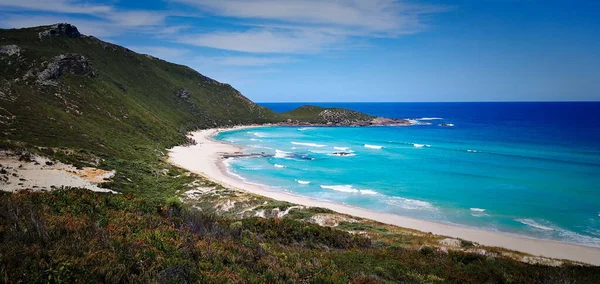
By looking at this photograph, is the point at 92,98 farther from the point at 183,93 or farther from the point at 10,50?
the point at 183,93

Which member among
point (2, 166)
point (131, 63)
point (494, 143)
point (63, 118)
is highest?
point (131, 63)

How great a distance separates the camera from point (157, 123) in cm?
8462

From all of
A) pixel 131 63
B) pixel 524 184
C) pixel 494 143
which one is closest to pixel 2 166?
pixel 524 184

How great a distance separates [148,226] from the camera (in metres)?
10.1

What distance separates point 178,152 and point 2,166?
145 ft

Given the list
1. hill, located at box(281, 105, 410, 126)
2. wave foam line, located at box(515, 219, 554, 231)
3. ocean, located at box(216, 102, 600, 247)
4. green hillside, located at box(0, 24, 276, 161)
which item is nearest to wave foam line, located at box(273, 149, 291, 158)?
ocean, located at box(216, 102, 600, 247)

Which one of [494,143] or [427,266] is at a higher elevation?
[494,143]

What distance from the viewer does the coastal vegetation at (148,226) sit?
22.4 ft

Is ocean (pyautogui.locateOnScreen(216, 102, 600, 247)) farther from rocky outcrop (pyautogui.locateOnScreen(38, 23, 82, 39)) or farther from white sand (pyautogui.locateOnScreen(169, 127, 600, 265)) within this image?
rocky outcrop (pyautogui.locateOnScreen(38, 23, 82, 39))

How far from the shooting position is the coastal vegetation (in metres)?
6.81

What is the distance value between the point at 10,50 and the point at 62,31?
41239mm

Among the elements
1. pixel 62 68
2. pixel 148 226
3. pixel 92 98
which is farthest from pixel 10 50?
pixel 148 226

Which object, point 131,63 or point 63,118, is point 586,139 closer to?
point 63,118

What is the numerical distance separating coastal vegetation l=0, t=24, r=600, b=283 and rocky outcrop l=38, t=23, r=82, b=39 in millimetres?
29236
